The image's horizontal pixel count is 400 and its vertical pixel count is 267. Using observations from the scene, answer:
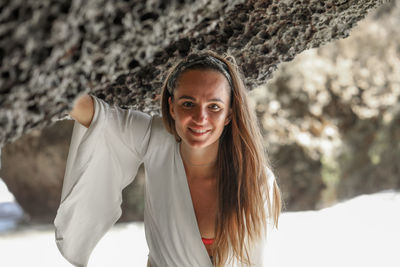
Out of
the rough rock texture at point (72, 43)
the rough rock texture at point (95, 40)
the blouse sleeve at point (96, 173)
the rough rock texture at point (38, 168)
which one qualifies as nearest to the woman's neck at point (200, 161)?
the blouse sleeve at point (96, 173)

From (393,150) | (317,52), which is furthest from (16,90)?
(393,150)

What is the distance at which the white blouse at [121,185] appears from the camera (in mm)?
1322

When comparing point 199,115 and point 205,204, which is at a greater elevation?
point 199,115

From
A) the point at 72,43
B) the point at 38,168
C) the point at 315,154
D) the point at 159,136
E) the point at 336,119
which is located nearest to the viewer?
the point at 72,43

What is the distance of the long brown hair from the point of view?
1.42m

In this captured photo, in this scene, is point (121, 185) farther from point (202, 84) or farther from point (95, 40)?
point (95, 40)

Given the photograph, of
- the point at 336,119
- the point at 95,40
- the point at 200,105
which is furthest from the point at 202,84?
the point at 336,119

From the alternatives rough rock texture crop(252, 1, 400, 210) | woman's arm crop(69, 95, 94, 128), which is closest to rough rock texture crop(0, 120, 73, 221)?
rough rock texture crop(252, 1, 400, 210)

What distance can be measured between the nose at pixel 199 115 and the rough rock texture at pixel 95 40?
238 millimetres

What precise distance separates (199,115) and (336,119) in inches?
161

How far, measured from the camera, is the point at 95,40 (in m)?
0.78

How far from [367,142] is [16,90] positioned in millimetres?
5017

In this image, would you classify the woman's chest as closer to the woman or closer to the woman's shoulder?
the woman

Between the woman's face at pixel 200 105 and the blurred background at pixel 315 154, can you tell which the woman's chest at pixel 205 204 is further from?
the blurred background at pixel 315 154
